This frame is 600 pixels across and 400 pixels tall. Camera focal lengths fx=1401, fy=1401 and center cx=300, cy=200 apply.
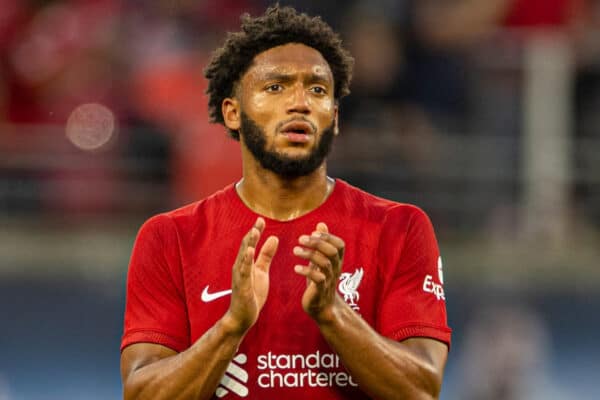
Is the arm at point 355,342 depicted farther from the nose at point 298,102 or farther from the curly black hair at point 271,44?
the curly black hair at point 271,44

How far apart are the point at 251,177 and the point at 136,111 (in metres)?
3.80

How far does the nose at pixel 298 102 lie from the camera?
408 cm

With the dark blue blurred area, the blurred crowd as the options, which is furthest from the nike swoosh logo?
the blurred crowd

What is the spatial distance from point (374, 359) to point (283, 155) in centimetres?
69

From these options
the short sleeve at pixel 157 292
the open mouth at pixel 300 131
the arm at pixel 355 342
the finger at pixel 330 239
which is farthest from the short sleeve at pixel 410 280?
the short sleeve at pixel 157 292

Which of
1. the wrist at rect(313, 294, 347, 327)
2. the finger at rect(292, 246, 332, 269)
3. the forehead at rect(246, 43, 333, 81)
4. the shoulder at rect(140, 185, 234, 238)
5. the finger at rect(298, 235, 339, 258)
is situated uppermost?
the forehead at rect(246, 43, 333, 81)

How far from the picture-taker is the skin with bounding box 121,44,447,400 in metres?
3.74

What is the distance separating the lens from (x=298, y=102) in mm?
4090

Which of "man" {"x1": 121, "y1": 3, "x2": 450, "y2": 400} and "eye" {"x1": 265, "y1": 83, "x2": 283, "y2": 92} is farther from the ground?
"eye" {"x1": 265, "y1": 83, "x2": 283, "y2": 92}

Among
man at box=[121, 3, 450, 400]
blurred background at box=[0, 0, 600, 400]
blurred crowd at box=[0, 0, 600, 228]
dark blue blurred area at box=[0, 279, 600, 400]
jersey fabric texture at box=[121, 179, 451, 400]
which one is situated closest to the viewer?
man at box=[121, 3, 450, 400]

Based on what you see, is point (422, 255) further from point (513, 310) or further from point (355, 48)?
point (355, 48)

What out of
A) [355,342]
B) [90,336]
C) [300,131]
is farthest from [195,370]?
[90,336]

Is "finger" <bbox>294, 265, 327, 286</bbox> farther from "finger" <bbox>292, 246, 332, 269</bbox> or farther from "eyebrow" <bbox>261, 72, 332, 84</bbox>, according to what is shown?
"eyebrow" <bbox>261, 72, 332, 84</bbox>

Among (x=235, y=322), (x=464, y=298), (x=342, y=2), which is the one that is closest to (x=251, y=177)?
(x=235, y=322)
